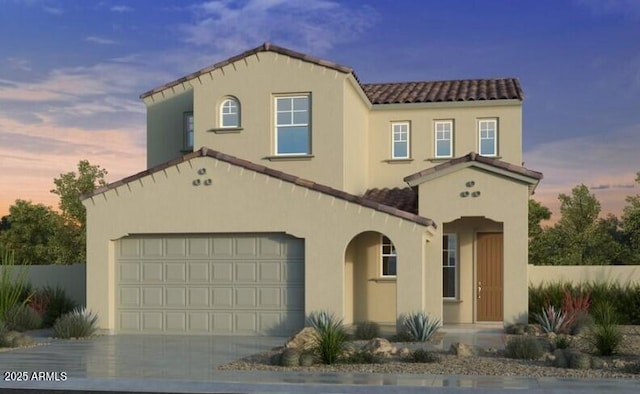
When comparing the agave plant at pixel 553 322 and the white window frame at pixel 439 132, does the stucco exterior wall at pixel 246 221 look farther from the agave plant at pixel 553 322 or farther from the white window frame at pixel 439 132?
the white window frame at pixel 439 132

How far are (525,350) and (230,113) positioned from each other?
39.7 ft

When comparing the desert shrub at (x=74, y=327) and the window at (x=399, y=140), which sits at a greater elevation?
the window at (x=399, y=140)

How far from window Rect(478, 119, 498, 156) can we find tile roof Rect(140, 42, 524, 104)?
833mm

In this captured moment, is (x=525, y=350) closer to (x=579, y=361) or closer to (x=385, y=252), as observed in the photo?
(x=579, y=361)

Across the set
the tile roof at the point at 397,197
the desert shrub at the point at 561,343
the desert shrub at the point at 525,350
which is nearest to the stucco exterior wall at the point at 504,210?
the tile roof at the point at 397,197

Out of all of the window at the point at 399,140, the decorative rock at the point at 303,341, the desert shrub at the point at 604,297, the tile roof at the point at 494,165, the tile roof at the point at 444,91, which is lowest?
the decorative rock at the point at 303,341

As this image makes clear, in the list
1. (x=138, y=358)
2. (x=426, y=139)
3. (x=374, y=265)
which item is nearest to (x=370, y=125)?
(x=426, y=139)

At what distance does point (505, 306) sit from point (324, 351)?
7.81 metres

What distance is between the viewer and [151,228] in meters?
23.0

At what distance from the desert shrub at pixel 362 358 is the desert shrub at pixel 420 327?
353cm

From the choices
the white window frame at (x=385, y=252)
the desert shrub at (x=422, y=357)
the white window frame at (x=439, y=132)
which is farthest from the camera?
the white window frame at (x=439, y=132)

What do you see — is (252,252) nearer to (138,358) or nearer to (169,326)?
(169,326)

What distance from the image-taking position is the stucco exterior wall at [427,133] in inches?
1095

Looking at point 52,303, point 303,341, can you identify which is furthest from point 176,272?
point 52,303
